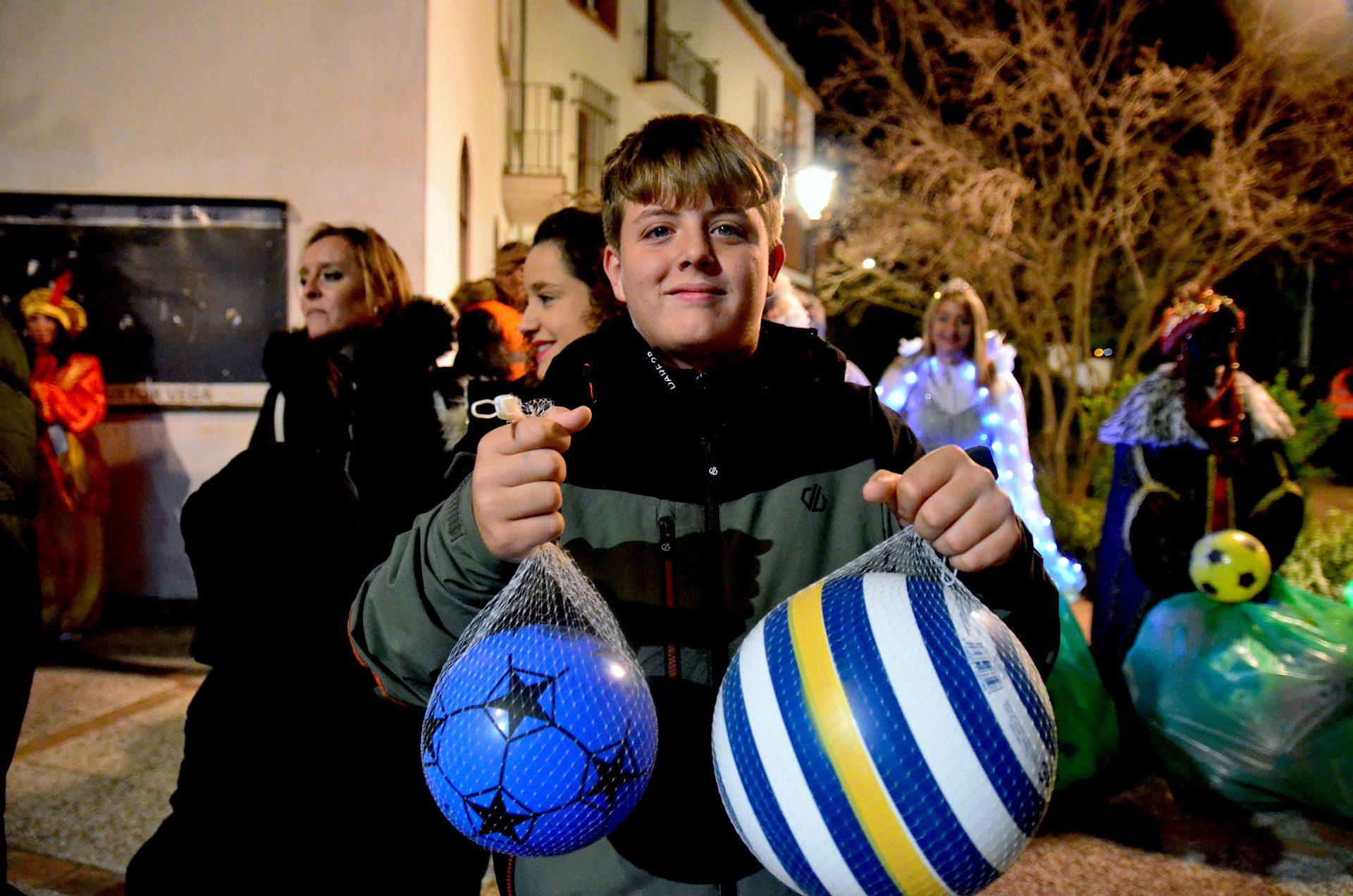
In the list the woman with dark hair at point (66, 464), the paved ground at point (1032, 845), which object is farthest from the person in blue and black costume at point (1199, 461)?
the woman with dark hair at point (66, 464)

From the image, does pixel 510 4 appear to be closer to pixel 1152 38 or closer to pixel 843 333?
pixel 1152 38

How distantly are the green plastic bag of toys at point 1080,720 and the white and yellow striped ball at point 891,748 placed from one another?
2845 mm

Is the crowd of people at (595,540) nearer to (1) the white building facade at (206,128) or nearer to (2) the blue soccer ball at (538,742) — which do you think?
(2) the blue soccer ball at (538,742)

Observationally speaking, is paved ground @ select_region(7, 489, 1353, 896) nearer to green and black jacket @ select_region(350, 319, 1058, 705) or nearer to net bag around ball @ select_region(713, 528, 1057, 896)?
green and black jacket @ select_region(350, 319, 1058, 705)

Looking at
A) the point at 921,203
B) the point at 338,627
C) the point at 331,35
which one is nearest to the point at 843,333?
the point at 921,203

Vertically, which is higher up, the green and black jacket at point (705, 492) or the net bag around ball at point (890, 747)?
the green and black jacket at point (705, 492)

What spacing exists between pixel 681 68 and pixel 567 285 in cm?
1748

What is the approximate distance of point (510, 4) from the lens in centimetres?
1116

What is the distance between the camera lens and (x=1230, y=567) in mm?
3930

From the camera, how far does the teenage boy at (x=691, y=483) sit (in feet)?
5.08

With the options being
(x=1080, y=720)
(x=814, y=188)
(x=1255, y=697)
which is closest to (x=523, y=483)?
(x=1080, y=720)

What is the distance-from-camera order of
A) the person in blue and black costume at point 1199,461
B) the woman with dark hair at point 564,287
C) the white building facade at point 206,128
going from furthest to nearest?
1. the white building facade at point 206,128
2. the person in blue and black costume at point 1199,461
3. the woman with dark hair at point 564,287

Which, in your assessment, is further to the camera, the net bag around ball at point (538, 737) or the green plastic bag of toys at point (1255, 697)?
the green plastic bag of toys at point (1255, 697)

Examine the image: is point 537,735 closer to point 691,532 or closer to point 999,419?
point 691,532
